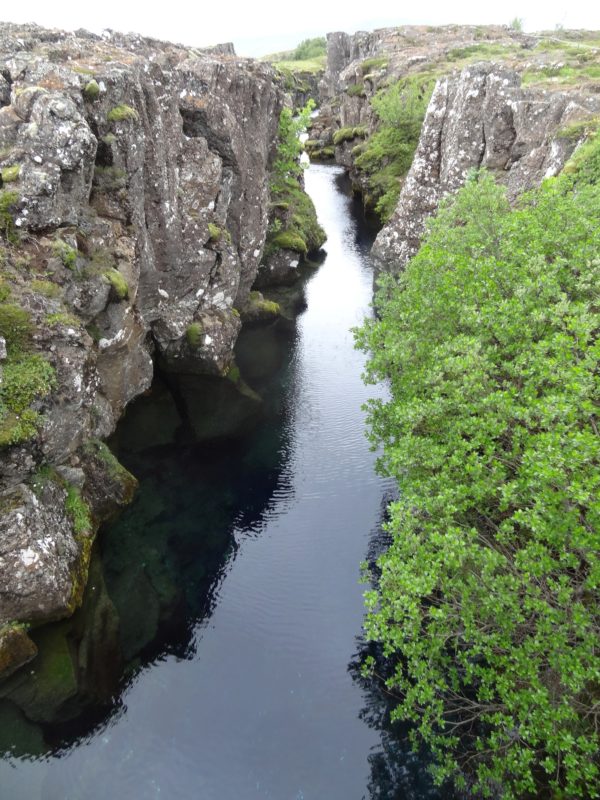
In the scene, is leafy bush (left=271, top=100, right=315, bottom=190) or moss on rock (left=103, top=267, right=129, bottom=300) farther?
leafy bush (left=271, top=100, right=315, bottom=190)

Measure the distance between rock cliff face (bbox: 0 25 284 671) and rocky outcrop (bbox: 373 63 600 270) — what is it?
20362 millimetres

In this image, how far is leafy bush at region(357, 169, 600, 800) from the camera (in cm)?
1296

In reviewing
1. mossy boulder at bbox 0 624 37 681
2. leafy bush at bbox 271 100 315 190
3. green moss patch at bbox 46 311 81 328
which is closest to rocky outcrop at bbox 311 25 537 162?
leafy bush at bbox 271 100 315 190

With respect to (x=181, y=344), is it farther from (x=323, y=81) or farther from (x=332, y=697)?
(x=323, y=81)

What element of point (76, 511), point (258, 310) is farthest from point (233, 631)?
point (258, 310)

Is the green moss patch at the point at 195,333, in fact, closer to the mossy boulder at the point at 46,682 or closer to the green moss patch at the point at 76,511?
the green moss patch at the point at 76,511

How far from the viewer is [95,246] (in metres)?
26.1

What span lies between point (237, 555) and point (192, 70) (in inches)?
1205

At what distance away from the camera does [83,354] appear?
22.7 m

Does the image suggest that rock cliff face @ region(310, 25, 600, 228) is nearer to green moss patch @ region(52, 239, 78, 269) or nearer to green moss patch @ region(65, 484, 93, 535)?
green moss patch @ region(52, 239, 78, 269)

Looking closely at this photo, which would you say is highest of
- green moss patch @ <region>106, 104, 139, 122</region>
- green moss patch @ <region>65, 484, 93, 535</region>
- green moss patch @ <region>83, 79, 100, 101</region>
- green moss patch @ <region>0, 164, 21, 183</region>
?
green moss patch @ <region>83, 79, 100, 101</region>

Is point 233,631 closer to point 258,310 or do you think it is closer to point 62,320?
point 62,320

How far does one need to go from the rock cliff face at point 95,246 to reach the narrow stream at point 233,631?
3.09m

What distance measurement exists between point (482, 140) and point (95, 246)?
38264 mm
